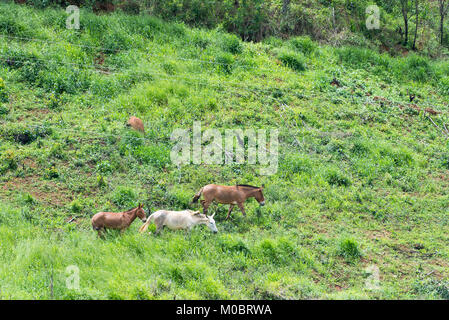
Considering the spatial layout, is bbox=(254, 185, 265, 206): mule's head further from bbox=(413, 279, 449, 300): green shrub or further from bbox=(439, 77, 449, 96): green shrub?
bbox=(439, 77, 449, 96): green shrub

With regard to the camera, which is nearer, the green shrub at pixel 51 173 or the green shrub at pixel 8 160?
the green shrub at pixel 51 173

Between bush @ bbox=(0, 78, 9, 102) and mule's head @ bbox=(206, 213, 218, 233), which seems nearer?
mule's head @ bbox=(206, 213, 218, 233)

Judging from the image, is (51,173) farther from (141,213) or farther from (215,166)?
(215,166)

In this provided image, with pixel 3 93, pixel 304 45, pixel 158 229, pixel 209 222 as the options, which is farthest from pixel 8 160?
pixel 304 45

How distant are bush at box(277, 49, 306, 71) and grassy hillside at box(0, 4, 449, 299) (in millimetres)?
39

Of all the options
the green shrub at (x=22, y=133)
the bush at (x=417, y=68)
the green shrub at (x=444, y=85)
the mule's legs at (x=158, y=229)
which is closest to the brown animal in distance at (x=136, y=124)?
the green shrub at (x=22, y=133)

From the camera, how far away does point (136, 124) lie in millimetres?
14672

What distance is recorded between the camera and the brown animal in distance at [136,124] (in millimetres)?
14648

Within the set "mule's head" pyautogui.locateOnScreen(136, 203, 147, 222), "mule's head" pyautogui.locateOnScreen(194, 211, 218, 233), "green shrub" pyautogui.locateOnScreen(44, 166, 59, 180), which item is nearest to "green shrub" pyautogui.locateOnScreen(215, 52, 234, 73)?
"green shrub" pyautogui.locateOnScreen(44, 166, 59, 180)

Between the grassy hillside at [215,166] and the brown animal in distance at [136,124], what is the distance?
202 mm

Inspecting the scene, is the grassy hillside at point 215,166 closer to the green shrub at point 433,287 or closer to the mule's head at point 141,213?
the green shrub at point 433,287

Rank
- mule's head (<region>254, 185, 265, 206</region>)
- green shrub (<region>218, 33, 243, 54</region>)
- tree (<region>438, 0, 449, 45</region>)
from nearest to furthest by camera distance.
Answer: mule's head (<region>254, 185, 265, 206</region>) → green shrub (<region>218, 33, 243, 54</region>) → tree (<region>438, 0, 449, 45</region>)

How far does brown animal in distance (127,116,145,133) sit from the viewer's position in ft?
48.1

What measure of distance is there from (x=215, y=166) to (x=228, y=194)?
6.50 feet
